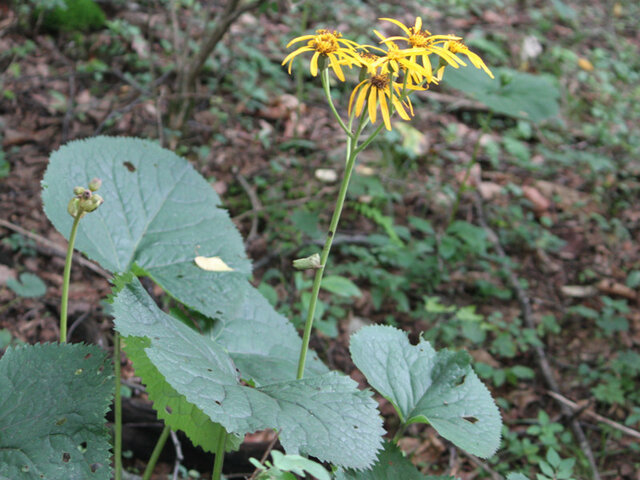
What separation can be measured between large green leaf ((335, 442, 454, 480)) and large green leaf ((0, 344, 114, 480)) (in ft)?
1.89

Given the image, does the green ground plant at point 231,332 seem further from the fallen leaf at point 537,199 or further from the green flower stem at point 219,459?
the fallen leaf at point 537,199

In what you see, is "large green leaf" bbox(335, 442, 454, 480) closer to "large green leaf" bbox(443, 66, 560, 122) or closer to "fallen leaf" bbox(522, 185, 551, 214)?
"large green leaf" bbox(443, 66, 560, 122)

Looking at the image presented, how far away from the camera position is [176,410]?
57.5 inches

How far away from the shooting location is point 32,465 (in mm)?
1155

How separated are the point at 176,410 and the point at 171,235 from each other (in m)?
0.57

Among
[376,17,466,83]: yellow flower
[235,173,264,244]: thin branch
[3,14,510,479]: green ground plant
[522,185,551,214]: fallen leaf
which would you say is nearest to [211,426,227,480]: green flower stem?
[3,14,510,479]: green ground plant

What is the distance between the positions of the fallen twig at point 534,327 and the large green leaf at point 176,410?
160cm

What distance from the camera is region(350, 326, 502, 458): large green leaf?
1450 mm

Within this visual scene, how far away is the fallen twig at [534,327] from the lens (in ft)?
7.74

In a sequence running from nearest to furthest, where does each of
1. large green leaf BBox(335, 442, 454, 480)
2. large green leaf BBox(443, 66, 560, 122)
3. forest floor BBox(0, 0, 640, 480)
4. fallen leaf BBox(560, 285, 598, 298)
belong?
large green leaf BBox(335, 442, 454, 480) < forest floor BBox(0, 0, 640, 480) < large green leaf BBox(443, 66, 560, 122) < fallen leaf BBox(560, 285, 598, 298)

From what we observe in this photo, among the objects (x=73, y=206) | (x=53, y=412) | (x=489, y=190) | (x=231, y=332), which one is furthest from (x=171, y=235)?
(x=489, y=190)

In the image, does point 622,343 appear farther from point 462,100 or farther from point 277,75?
point 277,75

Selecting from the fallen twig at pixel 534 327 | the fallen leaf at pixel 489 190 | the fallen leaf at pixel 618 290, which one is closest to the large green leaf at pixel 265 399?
the fallen twig at pixel 534 327

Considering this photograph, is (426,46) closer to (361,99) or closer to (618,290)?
(361,99)
